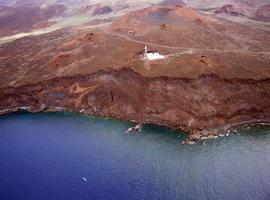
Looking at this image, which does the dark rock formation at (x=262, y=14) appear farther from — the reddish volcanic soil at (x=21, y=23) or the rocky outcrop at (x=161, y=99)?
the reddish volcanic soil at (x=21, y=23)

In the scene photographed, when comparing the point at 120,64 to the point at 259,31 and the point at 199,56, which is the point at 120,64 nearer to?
the point at 199,56

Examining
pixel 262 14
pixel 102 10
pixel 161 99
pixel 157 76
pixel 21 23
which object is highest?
pixel 157 76

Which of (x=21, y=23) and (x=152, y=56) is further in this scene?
(x=21, y=23)

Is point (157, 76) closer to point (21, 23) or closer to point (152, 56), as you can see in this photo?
point (152, 56)

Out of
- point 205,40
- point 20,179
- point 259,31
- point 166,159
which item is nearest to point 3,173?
point 20,179

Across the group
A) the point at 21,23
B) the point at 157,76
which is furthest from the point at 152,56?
the point at 21,23

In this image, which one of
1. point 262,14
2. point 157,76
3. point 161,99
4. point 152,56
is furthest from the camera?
point 262,14

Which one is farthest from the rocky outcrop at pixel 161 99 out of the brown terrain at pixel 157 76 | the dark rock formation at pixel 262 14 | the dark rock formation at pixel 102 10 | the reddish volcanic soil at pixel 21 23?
the dark rock formation at pixel 102 10
